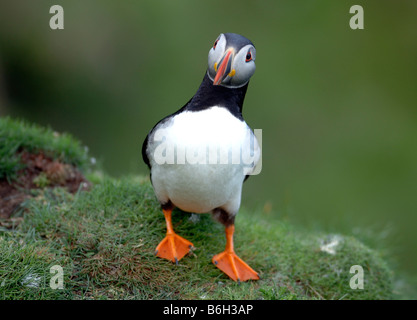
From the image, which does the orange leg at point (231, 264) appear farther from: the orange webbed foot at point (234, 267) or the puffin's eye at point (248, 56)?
the puffin's eye at point (248, 56)

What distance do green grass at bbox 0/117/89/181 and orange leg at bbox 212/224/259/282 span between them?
182 cm

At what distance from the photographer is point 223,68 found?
3107 mm

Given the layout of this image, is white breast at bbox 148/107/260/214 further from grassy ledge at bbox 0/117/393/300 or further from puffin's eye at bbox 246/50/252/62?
grassy ledge at bbox 0/117/393/300

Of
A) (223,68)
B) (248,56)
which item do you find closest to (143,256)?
→ (223,68)

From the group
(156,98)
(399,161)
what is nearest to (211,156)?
(156,98)

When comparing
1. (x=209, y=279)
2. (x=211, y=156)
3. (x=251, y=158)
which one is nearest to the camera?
(x=211, y=156)

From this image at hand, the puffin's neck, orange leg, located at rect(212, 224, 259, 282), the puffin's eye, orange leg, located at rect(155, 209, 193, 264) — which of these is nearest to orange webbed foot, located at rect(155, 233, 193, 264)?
orange leg, located at rect(155, 209, 193, 264)

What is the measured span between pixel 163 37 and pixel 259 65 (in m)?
1.78

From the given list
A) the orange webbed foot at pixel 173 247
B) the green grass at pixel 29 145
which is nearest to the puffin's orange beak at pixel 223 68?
the orange webbed foot at pixel 173 247

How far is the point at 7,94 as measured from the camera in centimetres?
796

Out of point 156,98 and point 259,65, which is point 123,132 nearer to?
point 156,98

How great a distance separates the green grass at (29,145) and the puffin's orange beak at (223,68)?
7.22ft

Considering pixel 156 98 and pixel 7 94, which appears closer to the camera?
pixel 7 94

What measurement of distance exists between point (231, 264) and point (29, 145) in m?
2.25
